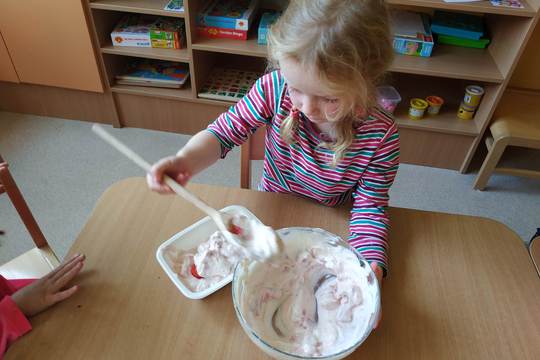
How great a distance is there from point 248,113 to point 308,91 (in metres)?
0.23

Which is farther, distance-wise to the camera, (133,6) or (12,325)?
(133,6)

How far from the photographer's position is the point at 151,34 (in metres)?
1.82

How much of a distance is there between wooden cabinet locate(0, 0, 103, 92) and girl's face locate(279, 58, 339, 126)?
1.38 m

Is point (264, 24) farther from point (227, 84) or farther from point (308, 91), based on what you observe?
point (308, 91)

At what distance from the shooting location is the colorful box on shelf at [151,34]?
1815mm

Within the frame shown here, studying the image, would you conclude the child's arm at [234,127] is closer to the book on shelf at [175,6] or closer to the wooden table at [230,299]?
the wooden table at [230,299]

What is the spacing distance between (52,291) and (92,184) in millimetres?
1223

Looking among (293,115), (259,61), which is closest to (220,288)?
(293,115)

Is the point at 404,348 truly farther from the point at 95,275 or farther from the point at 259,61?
the point at 259,61

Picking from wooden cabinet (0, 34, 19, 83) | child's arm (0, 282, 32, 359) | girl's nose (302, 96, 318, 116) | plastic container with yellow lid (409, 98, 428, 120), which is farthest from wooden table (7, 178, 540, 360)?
wooden cabinet (0, 34, 19, 83)

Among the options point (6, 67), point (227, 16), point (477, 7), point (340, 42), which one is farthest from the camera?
point (6, 67)

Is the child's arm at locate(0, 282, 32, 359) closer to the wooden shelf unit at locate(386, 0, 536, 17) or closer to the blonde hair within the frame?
the blonde hair

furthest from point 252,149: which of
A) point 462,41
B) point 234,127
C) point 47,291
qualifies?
point 462,41

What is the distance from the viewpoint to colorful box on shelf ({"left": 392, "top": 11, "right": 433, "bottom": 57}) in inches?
66.3
